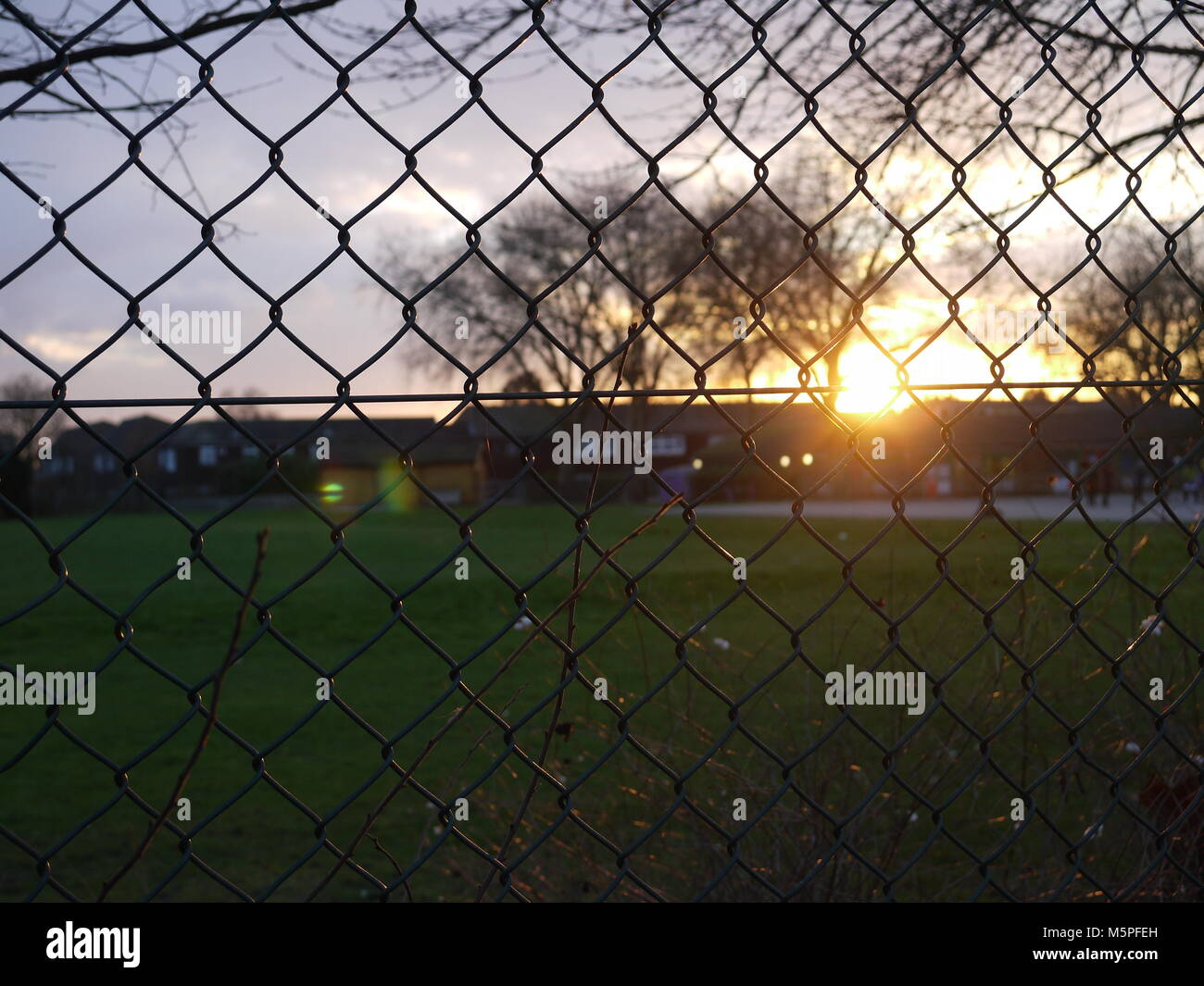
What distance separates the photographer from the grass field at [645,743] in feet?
4.89

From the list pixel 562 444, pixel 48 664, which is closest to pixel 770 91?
pixel 562 444

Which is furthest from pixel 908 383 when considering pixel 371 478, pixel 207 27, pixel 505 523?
pixel 505 523

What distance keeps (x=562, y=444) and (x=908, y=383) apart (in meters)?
0.47

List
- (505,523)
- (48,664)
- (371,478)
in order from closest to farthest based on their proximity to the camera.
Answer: (48,664)
(371,478)
(505,523)

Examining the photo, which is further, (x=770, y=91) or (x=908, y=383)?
(x=770, y=91)

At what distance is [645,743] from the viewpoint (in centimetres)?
307

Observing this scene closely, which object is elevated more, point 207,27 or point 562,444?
point 207,27

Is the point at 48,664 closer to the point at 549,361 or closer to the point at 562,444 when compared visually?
the point at 549,361

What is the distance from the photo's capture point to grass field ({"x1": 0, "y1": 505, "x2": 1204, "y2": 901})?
4.89ft

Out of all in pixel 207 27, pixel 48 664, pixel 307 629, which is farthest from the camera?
pixel 307 629

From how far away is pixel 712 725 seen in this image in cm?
568
